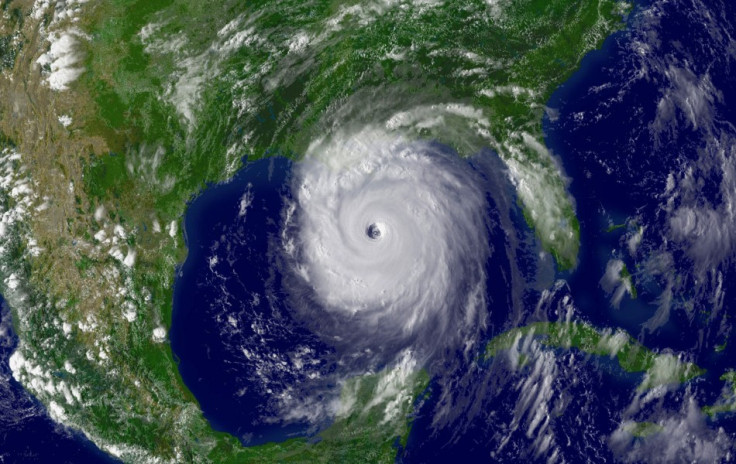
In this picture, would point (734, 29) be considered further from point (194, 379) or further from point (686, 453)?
point (194, 379)

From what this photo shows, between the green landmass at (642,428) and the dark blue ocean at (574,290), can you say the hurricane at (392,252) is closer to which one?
the dark blue ocean at (574,290)

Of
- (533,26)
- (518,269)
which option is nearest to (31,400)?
(518,269)

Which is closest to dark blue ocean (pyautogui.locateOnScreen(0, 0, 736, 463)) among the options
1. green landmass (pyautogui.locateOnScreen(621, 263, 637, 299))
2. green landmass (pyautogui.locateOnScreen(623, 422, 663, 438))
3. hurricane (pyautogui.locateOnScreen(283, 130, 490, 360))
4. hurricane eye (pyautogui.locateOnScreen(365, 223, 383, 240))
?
green landmass (pyautogui.locateOnScreen(621, 263, 637, 299))

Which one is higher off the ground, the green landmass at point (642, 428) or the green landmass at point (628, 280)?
the green landmass at point (628, 280)

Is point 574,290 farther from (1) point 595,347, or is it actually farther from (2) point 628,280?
(1) point 595,347

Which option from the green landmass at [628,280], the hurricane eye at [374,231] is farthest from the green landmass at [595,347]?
the hurricane eye at [374,231]

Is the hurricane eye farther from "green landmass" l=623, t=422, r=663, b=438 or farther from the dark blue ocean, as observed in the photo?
"green landmass" l=623, t=422, r=663, b=438

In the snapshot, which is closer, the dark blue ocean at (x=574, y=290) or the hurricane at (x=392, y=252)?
the dark blue ocean at (x=574, y=290)
